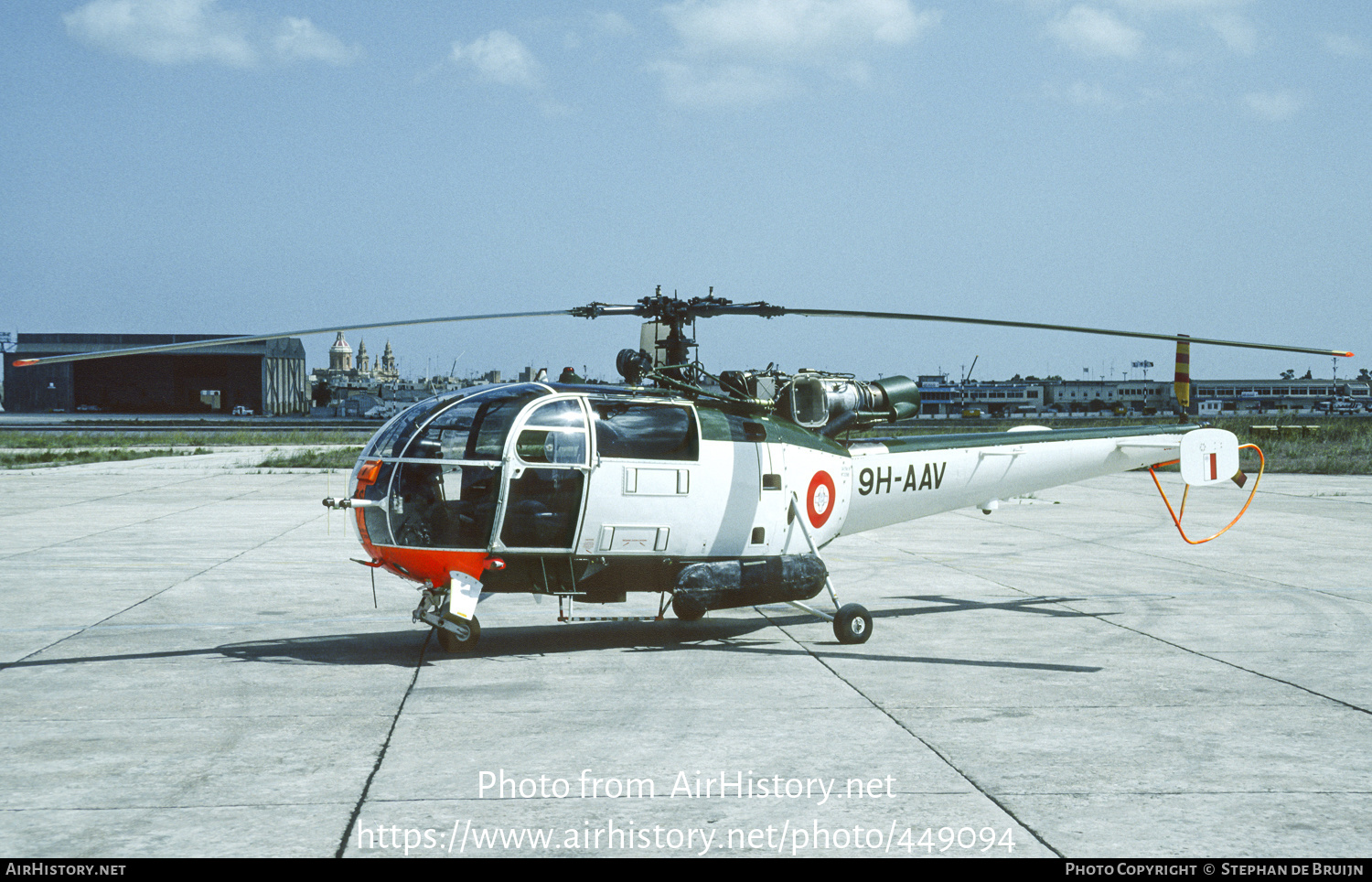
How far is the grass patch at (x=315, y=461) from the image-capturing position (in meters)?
41.4

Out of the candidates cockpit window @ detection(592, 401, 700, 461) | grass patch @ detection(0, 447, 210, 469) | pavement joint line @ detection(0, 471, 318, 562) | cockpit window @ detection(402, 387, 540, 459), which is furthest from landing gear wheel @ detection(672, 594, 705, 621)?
grass patch @ detection(0, 447, 210, 469)

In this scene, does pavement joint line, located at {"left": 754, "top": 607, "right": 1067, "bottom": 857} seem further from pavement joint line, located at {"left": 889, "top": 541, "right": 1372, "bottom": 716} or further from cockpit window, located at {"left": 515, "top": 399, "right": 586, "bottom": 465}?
pavement joint line, located at {"left": 889, "top": 541, "right": 1372, "bottom": 716}

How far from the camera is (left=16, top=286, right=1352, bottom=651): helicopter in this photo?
8.96m

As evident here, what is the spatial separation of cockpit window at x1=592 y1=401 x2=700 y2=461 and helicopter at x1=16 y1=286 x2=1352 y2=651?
0.02 m

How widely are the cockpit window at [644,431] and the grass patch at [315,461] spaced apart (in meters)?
30.3

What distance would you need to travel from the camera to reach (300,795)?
584 centimetres

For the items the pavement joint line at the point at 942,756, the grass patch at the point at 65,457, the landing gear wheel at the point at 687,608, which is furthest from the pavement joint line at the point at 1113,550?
the grass patch at the point at 65,457

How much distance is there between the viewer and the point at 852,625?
10117 mm

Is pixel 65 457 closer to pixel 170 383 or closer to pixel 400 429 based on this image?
pixel 400 429

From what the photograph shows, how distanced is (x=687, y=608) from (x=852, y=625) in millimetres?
1477

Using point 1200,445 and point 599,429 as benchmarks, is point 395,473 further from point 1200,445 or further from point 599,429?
point 1200,445

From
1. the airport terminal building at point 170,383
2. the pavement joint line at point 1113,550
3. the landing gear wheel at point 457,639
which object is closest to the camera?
the landing gear wheel at point 457,639

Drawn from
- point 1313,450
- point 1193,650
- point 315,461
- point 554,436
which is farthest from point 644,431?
point 1313,450

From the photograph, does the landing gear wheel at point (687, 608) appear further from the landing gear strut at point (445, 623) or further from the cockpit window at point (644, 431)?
the landing gear strut at point (445, 623)
